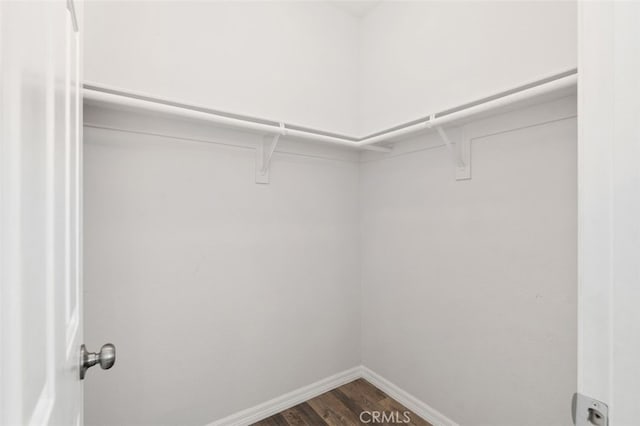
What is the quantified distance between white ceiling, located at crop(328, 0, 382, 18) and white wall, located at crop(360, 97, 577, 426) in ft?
3.81

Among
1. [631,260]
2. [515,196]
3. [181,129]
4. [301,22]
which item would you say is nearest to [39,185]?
[631,260]

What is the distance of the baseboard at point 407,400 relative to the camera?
1666mm

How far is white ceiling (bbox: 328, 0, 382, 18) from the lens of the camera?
2.12m

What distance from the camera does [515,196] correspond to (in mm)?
1385

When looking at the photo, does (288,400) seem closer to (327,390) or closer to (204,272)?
(327,390)

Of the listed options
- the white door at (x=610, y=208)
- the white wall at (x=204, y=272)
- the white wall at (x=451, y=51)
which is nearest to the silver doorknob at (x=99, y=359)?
the white wall at (x=204, y=272)

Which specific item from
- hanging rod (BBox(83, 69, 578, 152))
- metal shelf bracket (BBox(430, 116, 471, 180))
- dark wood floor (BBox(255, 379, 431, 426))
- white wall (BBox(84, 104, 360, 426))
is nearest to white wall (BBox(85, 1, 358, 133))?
hanging rod (BBox(83, 69, 578, 152))

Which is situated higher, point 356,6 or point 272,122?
point 356,6

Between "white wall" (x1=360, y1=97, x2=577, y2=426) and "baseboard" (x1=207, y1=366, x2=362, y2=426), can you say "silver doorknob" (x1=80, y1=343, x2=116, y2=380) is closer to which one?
"baseboard" (x1=207, y1=366, x2=362, y2=426)

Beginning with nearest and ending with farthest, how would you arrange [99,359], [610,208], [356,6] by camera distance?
[610,208]
[99,359]
[356,6]

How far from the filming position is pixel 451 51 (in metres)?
1.66

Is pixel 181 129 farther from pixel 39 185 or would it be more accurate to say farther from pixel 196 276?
pixel 39 185

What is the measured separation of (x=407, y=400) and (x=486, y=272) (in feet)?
3.38

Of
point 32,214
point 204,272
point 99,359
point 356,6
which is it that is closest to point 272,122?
point 204,272
